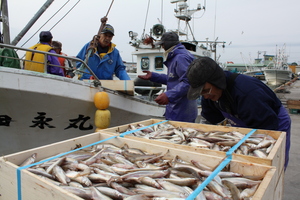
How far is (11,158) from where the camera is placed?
1.95m

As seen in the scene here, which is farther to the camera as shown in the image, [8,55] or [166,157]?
[8,55]

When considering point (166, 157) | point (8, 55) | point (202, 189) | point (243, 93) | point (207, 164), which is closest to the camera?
point (202, 189)

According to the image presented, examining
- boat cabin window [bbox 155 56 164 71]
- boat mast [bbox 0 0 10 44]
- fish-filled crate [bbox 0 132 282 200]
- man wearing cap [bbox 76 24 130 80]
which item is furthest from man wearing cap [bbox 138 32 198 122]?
boat cabin window [bbox 155 56 164 71]

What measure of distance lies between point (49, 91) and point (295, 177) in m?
5.11

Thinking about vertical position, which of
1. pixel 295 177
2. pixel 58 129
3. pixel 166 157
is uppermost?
pixel 166 157

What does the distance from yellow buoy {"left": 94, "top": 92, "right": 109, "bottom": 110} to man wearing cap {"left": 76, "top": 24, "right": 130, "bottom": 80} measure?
0.94 meters

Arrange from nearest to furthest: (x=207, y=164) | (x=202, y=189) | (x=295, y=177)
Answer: (x=202, y=189) → (x=207, y=164) → (x=295, y=177)

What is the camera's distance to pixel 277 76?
2881 cm

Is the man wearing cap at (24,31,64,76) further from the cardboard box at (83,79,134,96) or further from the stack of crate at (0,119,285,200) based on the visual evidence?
the stack of crate at (0,119,285,200)

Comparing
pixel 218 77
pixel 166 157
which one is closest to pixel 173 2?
pixel 218 77

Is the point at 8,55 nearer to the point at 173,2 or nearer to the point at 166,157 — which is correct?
the point at 166,157

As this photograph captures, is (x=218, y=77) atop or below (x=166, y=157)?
atop

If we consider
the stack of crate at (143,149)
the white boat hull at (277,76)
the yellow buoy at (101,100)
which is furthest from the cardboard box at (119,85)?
the white boat hull at (277,76)

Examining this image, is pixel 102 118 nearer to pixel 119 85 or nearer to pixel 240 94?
pixel 119 85
